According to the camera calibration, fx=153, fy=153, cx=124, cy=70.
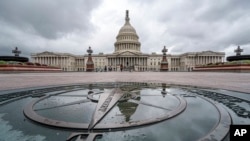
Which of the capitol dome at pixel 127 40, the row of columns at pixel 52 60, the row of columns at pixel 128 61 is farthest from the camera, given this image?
the row of columns at pixel 52 60

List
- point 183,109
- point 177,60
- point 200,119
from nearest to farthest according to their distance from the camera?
point 200,119
point 183,109
point 177,60

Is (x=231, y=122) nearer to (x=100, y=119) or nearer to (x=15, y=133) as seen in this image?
(x=100, y=119)

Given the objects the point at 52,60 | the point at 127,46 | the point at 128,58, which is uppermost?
the point at 127,46

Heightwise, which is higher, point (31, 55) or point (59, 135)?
point (31, 55)

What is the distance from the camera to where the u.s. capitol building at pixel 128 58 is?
3834 inches

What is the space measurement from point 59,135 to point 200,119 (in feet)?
6.29

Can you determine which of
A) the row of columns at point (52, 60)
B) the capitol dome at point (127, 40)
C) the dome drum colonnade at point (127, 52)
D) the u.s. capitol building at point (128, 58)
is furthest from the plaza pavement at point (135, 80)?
the row of columns at point (52, 60)

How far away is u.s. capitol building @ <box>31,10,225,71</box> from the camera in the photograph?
97375 millimetres

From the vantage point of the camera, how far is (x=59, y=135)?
1690mm

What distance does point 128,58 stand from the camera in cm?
9788

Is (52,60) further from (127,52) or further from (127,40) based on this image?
(127,40)

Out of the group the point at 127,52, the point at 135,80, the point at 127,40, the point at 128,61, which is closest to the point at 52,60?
the point at 128,61

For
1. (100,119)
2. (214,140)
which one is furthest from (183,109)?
(100,119)

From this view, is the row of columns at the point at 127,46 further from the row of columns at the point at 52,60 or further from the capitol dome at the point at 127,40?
the row of columns at the point at 52,60
